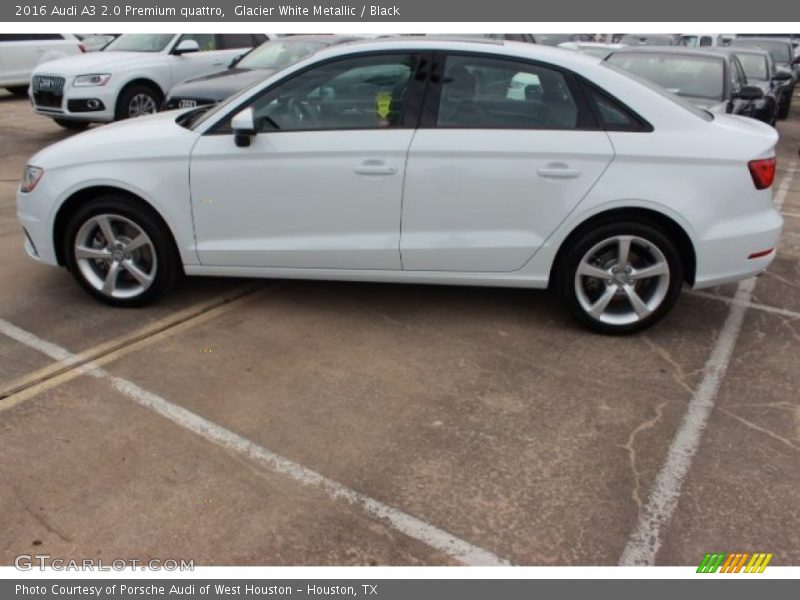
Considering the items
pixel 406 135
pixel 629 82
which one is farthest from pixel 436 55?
pixel 629 82

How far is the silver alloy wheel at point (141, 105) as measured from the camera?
1035 cm

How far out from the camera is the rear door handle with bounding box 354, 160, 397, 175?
4164 mm

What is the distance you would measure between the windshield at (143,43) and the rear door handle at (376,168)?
7.97 m

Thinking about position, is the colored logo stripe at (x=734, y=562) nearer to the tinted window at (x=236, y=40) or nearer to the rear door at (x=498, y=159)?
the rear door at (x=498, y=159)

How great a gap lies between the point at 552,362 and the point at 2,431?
2818 millimetres

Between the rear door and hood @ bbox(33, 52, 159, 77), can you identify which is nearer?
the rear door

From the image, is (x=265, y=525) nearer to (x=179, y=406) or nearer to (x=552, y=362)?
(x=179, y=406)

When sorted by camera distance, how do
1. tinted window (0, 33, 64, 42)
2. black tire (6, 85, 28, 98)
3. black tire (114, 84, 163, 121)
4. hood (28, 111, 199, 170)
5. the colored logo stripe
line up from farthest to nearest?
black tire (6, 85, 28, 98), tinted window (0, 33, 64, 42), black tire (114, 84, 163, 121), hood (28, 111, 199, 170), the colored logo stripe

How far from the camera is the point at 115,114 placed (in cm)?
1019

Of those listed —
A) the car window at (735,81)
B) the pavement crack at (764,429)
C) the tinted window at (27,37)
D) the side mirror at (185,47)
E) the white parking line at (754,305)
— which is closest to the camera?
the pavement crack at (764,429)

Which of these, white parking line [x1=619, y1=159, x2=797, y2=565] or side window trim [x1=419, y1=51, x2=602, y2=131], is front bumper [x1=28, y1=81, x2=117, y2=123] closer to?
side window trim [x1=419, y1=51, x2=602, y2=131]

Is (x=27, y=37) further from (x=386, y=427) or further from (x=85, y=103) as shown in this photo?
(x=386, y=427)

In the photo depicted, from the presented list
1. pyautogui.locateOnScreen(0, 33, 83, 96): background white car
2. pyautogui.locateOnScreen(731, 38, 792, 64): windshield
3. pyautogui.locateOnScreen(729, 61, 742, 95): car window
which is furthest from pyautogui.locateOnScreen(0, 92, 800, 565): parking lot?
pyautogui.locateOnScreen(731, 38, 792, 64): windshield

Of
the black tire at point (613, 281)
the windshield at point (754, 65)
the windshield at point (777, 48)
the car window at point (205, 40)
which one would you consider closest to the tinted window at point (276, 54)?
the car window at point (205, 40)
